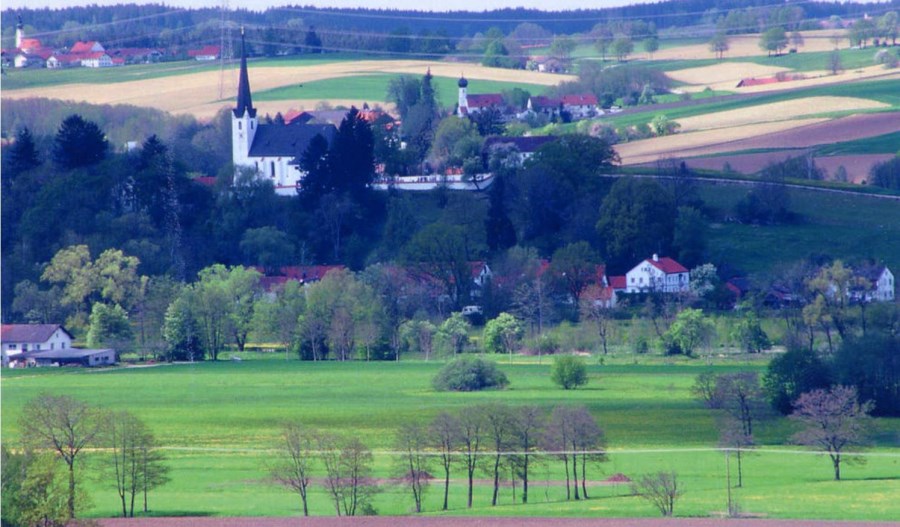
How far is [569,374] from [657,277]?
675 inches

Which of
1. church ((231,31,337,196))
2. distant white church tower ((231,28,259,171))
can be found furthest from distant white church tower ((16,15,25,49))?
distant white church tower ((231,28,259,171))

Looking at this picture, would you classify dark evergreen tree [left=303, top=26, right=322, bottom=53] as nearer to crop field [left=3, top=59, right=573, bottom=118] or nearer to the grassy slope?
crop field [left=3, top=59, right=573, bottom=118]

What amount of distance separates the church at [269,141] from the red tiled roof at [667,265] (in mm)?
19629

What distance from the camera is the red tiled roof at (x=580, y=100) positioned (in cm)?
10862

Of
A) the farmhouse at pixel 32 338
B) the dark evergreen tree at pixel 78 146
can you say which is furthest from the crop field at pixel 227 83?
the farmhouse at pixel 32 338

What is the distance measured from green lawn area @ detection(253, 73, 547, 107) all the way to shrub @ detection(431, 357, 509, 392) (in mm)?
53396

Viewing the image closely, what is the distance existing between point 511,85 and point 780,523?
8434 cm

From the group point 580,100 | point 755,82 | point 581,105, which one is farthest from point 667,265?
point 755,82

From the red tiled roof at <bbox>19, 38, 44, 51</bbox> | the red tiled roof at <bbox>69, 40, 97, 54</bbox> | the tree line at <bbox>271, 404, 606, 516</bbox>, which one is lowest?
the tree line at <bbox>271, 404, 606, 516</bbox>

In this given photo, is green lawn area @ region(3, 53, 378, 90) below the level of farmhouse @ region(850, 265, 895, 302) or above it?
above

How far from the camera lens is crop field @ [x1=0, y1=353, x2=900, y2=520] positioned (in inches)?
1409

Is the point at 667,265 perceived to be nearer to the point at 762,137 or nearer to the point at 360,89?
the point at 762,137

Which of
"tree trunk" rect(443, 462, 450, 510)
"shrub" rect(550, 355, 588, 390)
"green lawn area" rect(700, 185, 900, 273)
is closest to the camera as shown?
"tree trunk" rect(443, 462, 450, 510)

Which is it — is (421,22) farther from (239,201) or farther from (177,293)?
(177,293)
